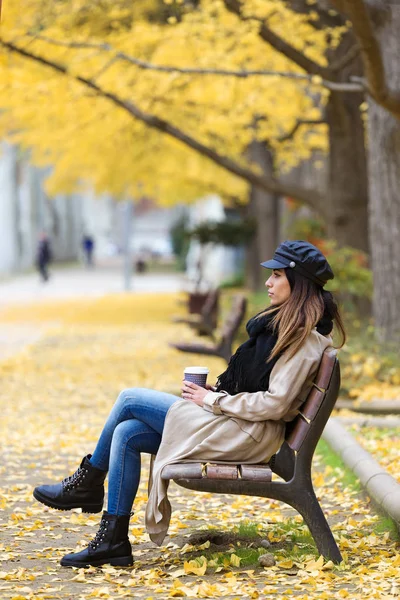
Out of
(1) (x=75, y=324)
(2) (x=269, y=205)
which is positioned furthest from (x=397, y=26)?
(2) (x=269, y=205)

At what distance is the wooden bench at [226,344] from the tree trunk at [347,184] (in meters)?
4.34

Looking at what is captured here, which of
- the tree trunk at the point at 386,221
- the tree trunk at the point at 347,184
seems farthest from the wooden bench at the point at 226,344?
the tree trunk at the point at 347,184

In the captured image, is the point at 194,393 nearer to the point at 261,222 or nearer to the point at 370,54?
the point at 370,54

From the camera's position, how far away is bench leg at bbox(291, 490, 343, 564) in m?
5.01

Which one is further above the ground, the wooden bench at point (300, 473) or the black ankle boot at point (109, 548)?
the wooden bench at point (300, 473)

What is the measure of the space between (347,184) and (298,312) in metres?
10.9

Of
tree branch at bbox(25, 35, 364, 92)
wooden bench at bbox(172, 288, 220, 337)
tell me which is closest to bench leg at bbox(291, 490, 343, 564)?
tree branch at bbox(25, 35, 364, 92)

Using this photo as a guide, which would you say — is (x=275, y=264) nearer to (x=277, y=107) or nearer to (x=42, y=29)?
(x=42, y=29)

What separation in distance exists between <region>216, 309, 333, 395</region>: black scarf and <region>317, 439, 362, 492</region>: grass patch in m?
1.68

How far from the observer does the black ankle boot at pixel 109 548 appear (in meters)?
5.02

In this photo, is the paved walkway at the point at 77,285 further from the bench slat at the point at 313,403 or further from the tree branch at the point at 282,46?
the bench slat at the point at 313,403

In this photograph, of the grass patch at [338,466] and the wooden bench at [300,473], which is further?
the grass patch at [338,466]

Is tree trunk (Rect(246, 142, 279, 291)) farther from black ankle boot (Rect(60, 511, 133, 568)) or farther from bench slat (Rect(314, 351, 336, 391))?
black ankle boot (Rect(60, 511, 133, 568))

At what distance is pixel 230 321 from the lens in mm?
11391
